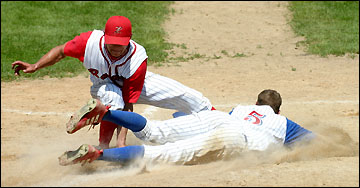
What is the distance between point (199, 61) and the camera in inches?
440

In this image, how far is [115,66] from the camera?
5.78m

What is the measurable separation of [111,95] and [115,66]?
0.30 metres

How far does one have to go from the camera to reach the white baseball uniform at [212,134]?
5363mm

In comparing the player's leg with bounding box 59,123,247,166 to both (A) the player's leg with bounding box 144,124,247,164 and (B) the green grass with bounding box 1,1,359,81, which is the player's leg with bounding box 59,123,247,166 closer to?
(A) the player's leg with bounding box 144,124,247,164

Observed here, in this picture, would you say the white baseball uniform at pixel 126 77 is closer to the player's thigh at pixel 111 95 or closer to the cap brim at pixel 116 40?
the player's thigh at pixel 111 95

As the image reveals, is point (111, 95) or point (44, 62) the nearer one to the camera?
point (111, 95)

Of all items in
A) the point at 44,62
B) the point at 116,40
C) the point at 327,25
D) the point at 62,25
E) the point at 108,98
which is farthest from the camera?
the point at 62,25

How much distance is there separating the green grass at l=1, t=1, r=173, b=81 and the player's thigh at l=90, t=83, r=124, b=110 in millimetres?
4473

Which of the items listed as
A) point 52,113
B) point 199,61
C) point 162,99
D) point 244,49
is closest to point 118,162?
point 162,99

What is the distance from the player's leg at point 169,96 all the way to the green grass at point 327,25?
19.1ft

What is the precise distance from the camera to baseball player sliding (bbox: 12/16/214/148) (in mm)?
5680

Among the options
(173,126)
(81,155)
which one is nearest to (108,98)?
(173,126)

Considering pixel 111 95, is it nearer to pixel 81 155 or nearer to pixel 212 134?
pixel 81 155

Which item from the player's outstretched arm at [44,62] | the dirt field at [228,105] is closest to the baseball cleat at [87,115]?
the dirt field at [228,105]
